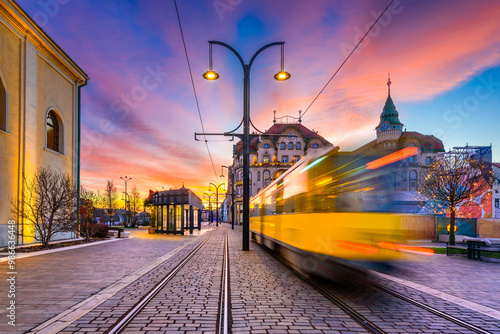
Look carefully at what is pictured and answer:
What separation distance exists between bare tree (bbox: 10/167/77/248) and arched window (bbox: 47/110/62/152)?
3.15m

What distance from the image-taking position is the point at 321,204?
23.1 feet

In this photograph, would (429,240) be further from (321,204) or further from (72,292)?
(72,292)

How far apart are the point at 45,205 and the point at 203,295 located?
13651 mm

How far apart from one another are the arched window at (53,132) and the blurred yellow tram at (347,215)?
18.3 m

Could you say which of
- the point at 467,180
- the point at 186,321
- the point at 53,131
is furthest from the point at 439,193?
the point at 53,131

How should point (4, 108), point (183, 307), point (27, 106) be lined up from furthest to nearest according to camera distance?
point (27, 106) → point (4, 108) → point (183, 307)

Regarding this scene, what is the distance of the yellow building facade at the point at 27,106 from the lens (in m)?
16.3

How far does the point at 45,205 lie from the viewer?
16.7 m

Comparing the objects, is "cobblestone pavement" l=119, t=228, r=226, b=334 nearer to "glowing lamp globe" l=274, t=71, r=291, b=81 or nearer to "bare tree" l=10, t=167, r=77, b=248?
"glowing lamp globe" l=274, t=71, r=291, b=81

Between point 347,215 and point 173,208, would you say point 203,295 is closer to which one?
point 347,215

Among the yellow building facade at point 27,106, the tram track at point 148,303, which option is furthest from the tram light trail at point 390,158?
the yellow building facade at point 27,106

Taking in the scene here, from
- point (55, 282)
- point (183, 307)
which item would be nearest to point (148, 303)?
point (183, 307)

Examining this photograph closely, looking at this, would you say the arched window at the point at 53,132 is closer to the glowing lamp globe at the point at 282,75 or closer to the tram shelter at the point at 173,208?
the tram shelter at the point at 173,208

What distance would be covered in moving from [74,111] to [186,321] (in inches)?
859
